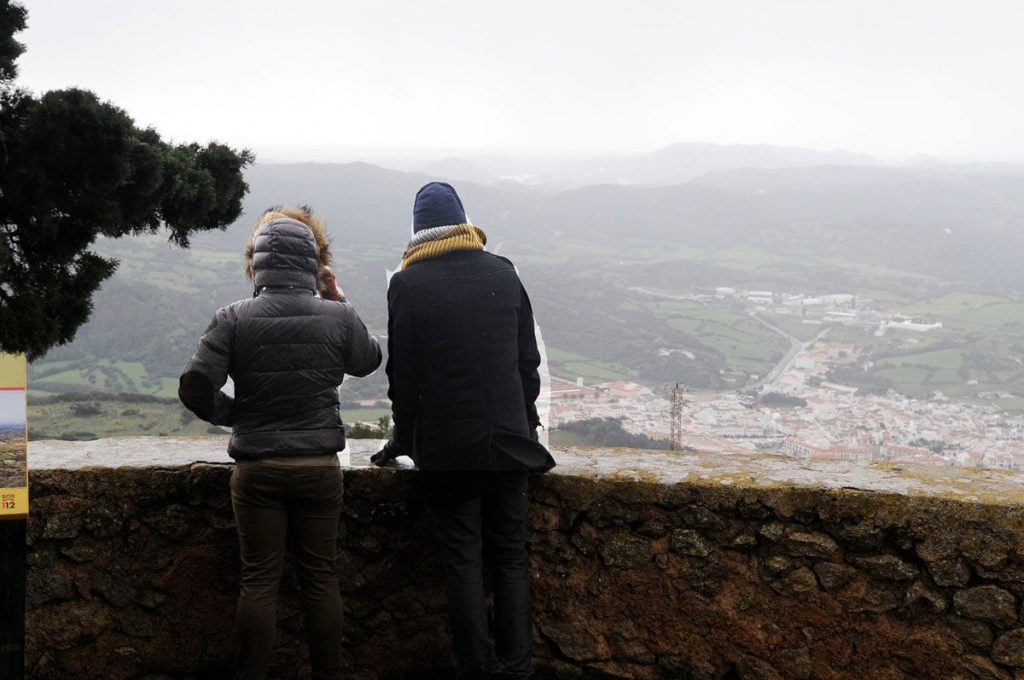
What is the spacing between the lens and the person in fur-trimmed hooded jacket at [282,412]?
2545 mm

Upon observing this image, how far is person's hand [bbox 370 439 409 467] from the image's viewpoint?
2906 mm

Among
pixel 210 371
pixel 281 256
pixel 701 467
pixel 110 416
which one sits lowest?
pixel 110 416

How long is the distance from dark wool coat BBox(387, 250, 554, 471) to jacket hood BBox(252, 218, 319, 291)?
0.31 m

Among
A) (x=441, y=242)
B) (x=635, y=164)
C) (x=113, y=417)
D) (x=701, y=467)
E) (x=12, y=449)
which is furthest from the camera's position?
(x=635, y=164)

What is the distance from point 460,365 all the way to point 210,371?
0.76 m

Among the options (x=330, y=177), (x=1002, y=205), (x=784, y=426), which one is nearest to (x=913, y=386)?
(x=784, y=426)

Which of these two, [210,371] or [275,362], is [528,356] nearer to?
[275,362]

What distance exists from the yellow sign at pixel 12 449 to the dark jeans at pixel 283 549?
58 cm

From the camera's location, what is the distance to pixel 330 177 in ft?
95.0

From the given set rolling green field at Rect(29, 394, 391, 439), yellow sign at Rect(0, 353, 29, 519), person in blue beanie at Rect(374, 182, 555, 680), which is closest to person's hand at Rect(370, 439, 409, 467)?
person in blue beanie at Rect(374, 182, 555, 680)

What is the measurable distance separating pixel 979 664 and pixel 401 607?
2.01 meters

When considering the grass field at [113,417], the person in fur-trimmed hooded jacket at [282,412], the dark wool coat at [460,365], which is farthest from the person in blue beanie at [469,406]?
the grass field at [113,417]

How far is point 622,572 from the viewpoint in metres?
3.02

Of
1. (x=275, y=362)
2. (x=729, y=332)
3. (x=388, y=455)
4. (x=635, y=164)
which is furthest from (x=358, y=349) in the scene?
(x=635, y=164)
